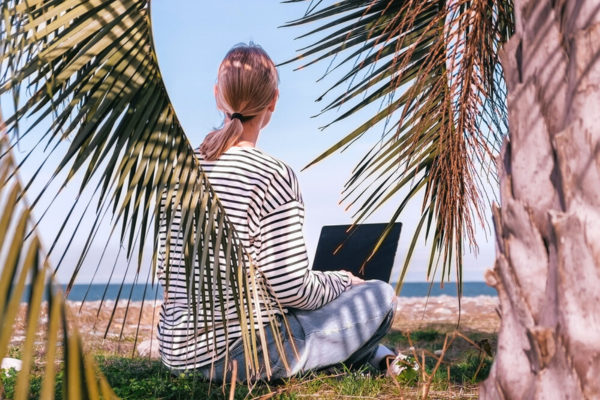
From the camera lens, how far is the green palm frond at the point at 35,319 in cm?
59

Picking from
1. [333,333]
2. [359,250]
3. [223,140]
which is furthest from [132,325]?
[223,140]

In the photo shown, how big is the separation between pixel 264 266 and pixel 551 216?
1.18 m

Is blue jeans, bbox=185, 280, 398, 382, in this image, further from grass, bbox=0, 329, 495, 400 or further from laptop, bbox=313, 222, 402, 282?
laptop, bbox=313, 222, 402, 282

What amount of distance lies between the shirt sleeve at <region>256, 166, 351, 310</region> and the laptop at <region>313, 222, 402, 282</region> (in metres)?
0.55

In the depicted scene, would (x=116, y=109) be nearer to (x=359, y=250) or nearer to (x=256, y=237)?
(x=256, y=237)

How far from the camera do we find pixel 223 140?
6.96 feet

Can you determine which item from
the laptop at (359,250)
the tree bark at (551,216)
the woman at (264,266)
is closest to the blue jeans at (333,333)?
the woman at (264,266)

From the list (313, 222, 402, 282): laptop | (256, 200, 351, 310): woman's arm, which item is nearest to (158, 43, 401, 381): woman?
(256, 200, 351, 310): woman's arm

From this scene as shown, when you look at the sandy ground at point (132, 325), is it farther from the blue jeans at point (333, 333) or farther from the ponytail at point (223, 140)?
the ponytail at point (223, 140)

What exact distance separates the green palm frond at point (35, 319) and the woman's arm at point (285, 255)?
1347mm

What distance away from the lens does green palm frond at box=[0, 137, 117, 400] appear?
594 mm

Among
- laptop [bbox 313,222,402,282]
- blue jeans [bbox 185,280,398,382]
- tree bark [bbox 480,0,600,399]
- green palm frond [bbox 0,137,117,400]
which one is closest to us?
green palm frond [bbox 0,137,117,400]

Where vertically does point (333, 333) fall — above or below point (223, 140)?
below

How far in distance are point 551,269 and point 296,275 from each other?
3.61 ft
